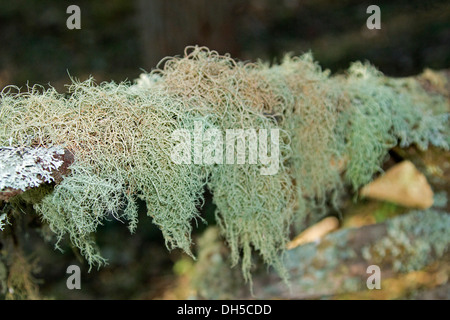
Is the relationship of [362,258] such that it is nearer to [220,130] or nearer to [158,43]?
[220,130]

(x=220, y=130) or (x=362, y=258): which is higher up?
(x=220, y=130)

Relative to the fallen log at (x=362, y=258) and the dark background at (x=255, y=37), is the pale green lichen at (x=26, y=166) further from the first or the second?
the dark background at (x=255, y=37)

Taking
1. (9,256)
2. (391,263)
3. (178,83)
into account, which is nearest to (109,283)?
(9,256)

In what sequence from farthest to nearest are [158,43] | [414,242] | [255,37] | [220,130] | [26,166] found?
[255,37] → [158,43] → [414,242] → [220,130] → [26,166]

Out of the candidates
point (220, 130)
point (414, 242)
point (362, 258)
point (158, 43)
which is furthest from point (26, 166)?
point (158, 43)

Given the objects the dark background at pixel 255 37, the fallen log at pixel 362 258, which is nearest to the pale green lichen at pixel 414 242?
the fallen log at pixel 362 258

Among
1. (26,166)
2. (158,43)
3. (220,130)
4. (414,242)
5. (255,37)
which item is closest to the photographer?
(26,166)

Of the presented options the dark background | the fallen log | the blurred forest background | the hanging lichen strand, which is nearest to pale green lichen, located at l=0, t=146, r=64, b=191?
the hanging lichen strand
